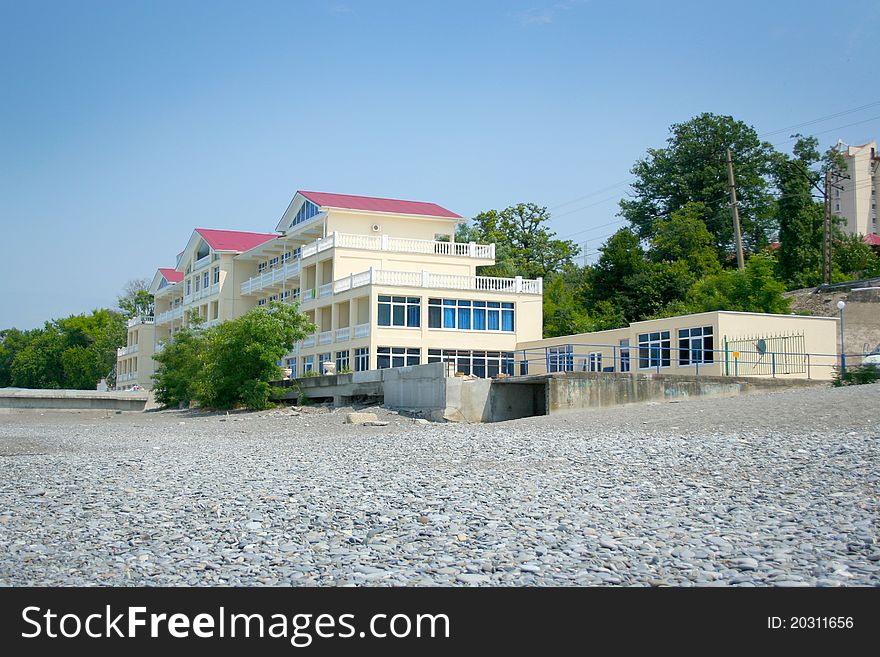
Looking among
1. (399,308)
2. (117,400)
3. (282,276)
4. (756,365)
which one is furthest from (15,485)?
(117,400)

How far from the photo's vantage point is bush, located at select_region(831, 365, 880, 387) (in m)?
26.3

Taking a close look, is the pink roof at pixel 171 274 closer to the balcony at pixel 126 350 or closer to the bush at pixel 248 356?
the balcony at pixel 126 350

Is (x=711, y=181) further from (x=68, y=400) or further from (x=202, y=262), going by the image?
(x=68, y=400)

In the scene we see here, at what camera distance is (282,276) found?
53531mm

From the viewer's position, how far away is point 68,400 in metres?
56.6

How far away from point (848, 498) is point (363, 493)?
5666 millimetres

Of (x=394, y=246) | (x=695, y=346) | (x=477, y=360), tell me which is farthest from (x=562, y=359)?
(x=394, y=246)

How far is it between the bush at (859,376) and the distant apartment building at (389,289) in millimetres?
16943

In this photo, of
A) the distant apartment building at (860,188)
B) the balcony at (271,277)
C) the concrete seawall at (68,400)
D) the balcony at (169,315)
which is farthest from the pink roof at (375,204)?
the distant apartment building at (860,188)

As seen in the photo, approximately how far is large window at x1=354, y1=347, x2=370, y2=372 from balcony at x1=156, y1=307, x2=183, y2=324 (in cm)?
3121

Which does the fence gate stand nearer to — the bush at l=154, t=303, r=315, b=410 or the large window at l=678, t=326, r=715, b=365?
the large window at l=678, t=326, r=715, b=365

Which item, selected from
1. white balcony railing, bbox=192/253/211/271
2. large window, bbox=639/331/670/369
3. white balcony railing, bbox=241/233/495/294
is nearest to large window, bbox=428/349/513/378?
white balcony railing, bbox=241/233/495/294
